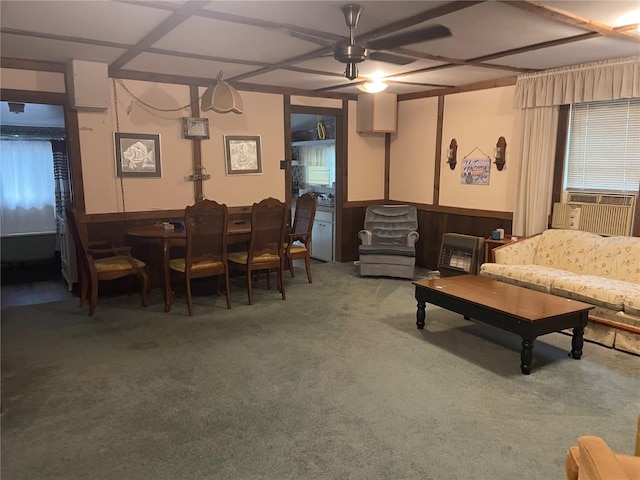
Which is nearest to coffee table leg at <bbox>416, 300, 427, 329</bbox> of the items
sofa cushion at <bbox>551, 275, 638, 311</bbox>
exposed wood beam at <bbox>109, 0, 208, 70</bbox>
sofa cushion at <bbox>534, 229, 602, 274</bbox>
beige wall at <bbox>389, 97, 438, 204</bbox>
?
sofa cushion at <bbox>551, 275, 638, 311</bbox>

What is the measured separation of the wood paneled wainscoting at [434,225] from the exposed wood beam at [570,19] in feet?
7.63

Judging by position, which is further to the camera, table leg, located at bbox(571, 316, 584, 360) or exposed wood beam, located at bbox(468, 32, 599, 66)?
exposed wood beam, located at bbox(468, 32, 599, 66)

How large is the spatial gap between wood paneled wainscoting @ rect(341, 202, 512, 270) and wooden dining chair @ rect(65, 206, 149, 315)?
122 inches

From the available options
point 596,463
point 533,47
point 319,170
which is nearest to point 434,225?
point 319,170

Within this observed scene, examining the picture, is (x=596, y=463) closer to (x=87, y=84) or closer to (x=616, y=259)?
(x=616, y=259)

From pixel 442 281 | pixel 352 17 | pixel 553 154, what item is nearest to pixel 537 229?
pixel 553 154

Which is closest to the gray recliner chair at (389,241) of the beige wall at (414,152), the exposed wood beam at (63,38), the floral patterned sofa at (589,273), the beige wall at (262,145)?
the beige wall at (414,152)

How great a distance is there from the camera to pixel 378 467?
88.5 inches

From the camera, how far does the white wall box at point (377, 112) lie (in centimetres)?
648

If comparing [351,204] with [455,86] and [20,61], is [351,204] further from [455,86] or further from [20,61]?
[20,61]

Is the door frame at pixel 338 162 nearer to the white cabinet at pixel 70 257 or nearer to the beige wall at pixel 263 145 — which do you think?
the beige wall at pixel 263 145

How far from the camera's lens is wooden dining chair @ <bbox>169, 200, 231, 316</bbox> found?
435 cm

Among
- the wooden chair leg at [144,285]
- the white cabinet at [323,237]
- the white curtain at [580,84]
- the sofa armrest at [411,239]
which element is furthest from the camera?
the white cabinet at [323,237]

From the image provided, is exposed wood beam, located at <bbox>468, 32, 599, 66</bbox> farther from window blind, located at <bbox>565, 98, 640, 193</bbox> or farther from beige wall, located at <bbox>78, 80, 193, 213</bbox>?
beige wall, located at <bbox>78, 80, 193, 213</bbox>
